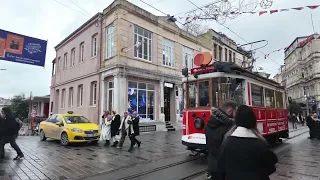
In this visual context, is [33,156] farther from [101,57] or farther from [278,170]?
[101,57]

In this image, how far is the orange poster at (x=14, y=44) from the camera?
12.4 m

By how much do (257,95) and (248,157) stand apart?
7.58 metres

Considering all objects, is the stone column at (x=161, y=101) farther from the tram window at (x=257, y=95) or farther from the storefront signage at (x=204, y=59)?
the storefront signage at (x=204, y=59)

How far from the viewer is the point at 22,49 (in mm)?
12922

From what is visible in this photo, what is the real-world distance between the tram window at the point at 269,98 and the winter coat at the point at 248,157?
8363 millimetres

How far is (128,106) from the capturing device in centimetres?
1748

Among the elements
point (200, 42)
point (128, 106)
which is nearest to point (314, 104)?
point (200, 42)

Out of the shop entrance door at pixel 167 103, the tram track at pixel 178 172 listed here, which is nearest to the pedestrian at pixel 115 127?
the tram track at pixel 178 172

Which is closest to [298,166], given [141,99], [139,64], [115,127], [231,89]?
[231,89]

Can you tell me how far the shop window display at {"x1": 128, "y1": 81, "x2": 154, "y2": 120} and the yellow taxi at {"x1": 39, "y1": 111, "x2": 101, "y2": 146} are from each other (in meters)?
5.14

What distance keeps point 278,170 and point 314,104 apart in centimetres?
5611

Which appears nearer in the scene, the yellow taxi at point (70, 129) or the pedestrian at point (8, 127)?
the pedestrian at point (8, 127)

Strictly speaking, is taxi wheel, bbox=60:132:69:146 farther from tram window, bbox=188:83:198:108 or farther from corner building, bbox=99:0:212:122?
tram window, bbox=188:83:198:108

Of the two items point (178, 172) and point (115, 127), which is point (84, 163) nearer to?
point (178, 172)
